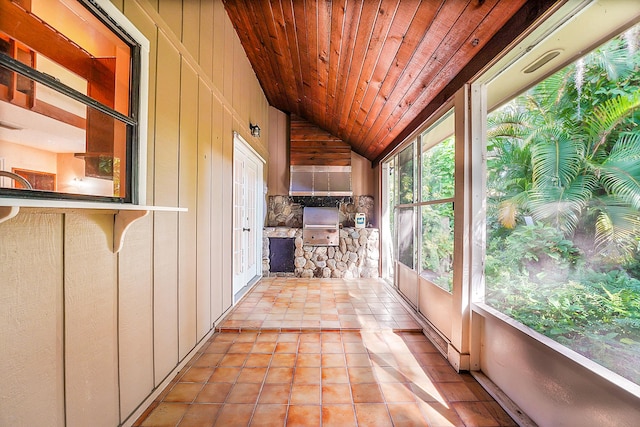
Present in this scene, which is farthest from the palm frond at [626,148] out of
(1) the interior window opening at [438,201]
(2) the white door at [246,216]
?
(2) the white door at [246,216]

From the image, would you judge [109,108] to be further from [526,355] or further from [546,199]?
[526,355]

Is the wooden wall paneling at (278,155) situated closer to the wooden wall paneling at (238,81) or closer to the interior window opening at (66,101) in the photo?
the wooden wall paneling at (238,81)

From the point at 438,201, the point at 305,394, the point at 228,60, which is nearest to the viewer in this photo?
the point at 305,394

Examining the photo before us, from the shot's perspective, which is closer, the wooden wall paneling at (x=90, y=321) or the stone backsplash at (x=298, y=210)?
the wooden wall paneling at (x=90, y=321)

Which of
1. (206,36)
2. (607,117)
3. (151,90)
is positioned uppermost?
(206,36)

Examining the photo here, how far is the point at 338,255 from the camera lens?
4.50 m

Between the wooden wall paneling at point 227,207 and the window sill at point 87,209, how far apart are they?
4.47 ft

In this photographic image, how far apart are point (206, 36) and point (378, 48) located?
153 centimetres

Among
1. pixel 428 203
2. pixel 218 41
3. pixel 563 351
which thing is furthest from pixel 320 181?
pixel 563 351

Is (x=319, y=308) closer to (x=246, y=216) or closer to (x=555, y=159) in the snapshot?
(x=246, y=216)

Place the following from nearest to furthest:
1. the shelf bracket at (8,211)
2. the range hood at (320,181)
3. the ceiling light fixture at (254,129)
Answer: the shelf bracket at (8,211), the ceiling light fixture at (254,129), the range hood at (320,181)

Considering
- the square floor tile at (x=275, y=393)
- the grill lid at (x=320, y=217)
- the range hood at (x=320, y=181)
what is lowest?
the square floor tile at (x=275, y=393)

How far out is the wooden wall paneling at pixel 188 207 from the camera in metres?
1.83

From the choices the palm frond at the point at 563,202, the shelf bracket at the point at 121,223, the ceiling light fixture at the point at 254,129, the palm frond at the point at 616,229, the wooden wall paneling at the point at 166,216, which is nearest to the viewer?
the palm frond at the point at 616,229
